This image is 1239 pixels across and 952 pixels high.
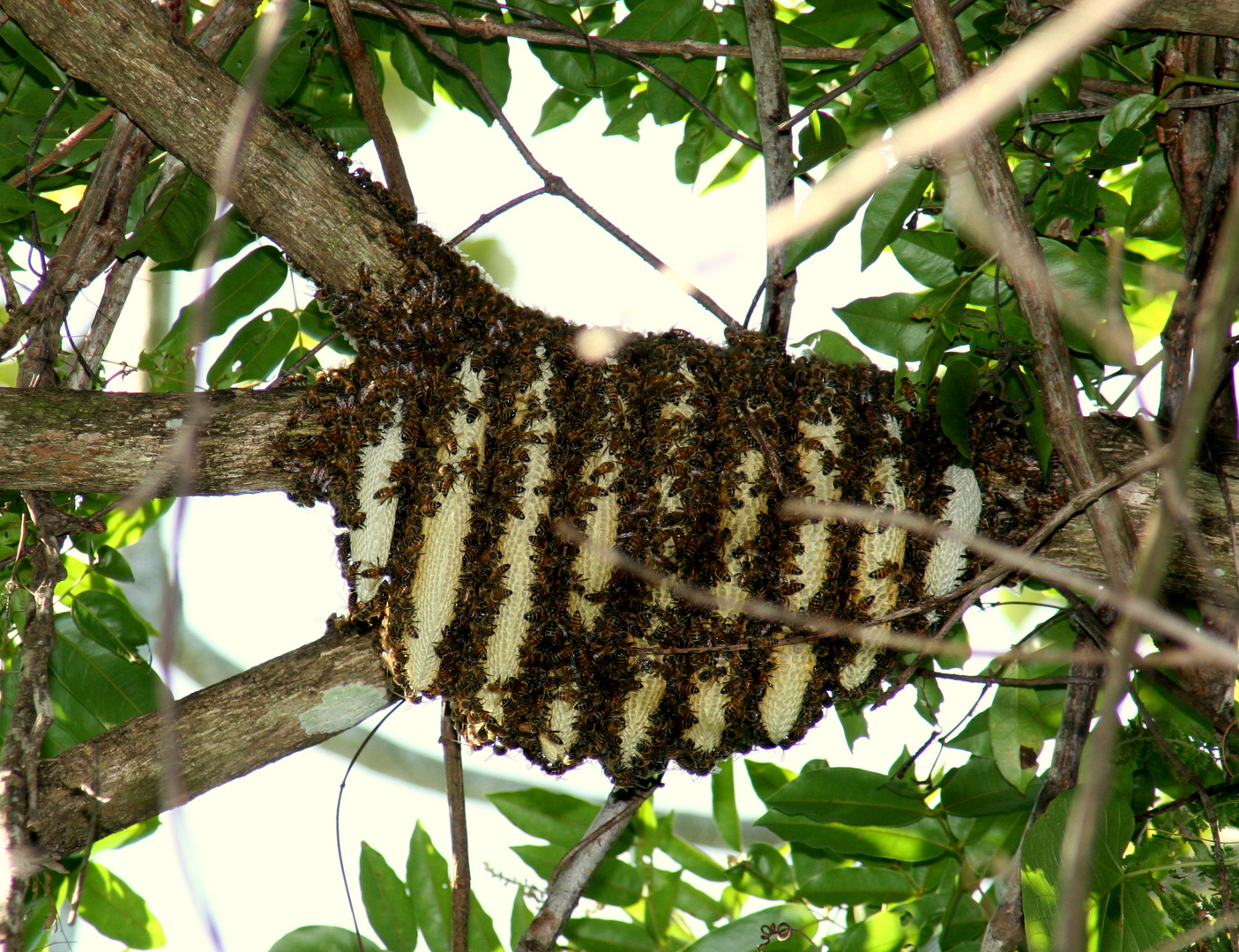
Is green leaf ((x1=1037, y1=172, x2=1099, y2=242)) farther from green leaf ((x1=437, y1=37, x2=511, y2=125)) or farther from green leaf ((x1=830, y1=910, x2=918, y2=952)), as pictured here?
green leaf ((x1=830, y1=910, x2=918, y2=952))

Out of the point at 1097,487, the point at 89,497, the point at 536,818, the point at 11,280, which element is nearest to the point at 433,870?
the point at 536,818

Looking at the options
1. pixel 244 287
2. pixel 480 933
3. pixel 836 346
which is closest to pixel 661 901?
pixel 480 933

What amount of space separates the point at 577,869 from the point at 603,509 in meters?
0.64

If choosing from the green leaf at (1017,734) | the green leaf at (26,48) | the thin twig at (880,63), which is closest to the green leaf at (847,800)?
the green leaf at (1017,734)

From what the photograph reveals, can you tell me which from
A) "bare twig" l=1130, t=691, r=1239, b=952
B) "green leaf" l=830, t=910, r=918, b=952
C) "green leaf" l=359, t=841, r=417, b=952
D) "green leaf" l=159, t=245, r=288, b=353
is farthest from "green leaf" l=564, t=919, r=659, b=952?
"green leaf" l=159, t=245, r=288, b=353

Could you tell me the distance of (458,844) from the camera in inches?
54.0

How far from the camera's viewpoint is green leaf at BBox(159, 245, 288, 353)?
1.48 metres

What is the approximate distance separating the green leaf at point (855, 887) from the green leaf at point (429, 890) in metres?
0.58

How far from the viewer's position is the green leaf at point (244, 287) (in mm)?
1479

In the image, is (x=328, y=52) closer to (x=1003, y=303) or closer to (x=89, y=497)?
(x=89, y=497)

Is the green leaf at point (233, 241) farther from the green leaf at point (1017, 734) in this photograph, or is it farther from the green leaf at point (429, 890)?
the green leaf at point (1017, 734)

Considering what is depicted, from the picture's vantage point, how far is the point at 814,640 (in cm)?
105

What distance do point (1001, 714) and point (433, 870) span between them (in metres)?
0.95

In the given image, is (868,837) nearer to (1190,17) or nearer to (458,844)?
(458,844)
